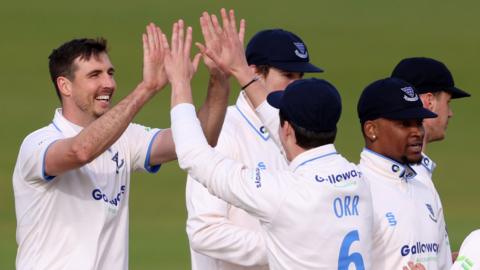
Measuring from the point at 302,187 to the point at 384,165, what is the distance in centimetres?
73

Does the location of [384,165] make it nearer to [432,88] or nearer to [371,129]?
[371,129]

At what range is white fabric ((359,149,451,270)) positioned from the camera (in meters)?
5.82

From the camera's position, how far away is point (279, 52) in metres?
6.80

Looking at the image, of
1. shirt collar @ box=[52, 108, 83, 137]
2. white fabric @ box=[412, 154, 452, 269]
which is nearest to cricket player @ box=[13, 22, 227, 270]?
shirt collar @ box=[52, 108, 83, 137]

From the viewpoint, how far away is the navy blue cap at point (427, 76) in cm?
722

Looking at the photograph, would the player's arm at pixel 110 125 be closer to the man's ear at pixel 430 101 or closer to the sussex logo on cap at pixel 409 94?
the sussex logo on cap at pixel 409 94

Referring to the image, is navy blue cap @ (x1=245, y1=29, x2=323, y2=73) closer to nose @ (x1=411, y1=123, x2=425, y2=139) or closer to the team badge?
nose @ (x1=411, y1=123, x2=425, y2=139)

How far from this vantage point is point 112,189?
662 centimetres

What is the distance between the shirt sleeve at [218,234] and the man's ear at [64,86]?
0.81 m

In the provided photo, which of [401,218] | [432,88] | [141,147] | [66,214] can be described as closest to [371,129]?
[401,218]

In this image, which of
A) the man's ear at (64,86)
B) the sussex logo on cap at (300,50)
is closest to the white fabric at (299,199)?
the man's ear at (64,86)

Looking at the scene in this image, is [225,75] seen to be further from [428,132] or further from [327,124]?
[428,132]

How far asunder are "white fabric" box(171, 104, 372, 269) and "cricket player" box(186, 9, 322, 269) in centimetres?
69

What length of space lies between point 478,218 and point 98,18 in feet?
20.2
